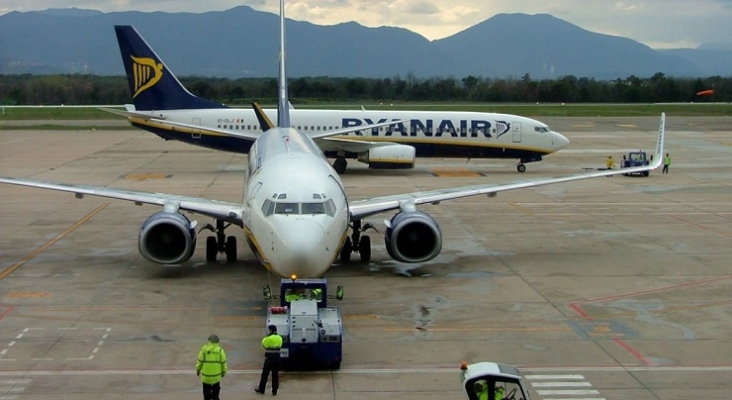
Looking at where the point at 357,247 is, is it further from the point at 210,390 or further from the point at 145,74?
the point at 145,74

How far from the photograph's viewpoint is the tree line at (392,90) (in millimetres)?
121000

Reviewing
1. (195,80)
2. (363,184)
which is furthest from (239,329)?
(195,80)

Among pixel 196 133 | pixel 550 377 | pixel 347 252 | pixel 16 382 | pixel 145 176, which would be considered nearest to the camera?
pixel 16 382

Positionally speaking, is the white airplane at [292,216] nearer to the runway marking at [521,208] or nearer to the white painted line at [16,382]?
the white painted line at [16,382]

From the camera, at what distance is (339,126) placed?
50938 mm

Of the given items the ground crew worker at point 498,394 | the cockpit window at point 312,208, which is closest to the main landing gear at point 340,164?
the cockpit window at point 312,208

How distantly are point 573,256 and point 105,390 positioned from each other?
1607cm

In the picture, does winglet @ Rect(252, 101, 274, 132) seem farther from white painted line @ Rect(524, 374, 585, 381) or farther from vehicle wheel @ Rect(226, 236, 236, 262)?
white painted line @ Rect(524, 374, 585, 381)

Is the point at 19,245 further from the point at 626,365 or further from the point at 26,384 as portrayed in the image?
the point at 626,365

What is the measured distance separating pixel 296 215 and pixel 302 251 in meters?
1.23

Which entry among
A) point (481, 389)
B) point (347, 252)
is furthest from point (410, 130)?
point (481, 389)

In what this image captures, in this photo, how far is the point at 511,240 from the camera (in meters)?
30.8

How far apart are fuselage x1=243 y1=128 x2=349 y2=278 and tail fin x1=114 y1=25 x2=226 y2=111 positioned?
28.6 meters

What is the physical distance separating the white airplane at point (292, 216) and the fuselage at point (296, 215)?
0.8 inches
